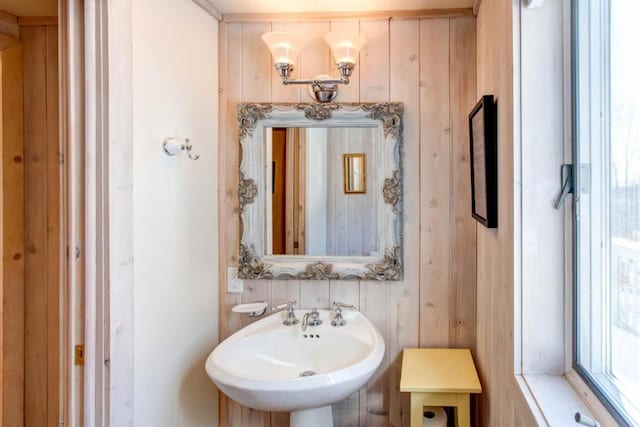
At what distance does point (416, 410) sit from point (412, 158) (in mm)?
1094

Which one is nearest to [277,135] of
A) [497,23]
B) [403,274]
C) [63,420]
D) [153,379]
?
[403,274]

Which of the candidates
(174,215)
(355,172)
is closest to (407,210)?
(355,172)

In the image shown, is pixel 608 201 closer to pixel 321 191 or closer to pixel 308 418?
pixel 321 191

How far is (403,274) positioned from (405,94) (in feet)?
2.87

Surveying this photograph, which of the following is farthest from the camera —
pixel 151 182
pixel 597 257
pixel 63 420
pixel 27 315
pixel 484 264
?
pixel 27 315

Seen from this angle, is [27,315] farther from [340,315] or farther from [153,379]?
[340,315]

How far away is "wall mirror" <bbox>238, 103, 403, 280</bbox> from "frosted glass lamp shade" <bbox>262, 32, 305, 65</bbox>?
21cm

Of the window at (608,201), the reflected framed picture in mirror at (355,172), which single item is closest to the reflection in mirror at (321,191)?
the reflected framed picture in mirror at (355,172)

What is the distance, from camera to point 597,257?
0.93m

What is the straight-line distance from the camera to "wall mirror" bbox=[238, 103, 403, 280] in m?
1.78

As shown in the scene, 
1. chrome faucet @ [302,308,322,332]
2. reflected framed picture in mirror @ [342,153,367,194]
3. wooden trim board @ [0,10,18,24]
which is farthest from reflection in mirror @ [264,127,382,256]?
wooden trim board @ [0,10,18,24]

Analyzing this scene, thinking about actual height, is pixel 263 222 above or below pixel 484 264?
above

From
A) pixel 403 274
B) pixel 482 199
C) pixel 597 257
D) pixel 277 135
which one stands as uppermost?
pixel 277 135

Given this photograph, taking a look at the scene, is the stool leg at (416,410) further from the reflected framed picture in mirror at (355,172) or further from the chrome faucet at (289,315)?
the reflected framed picture in mirror at (355,172)
